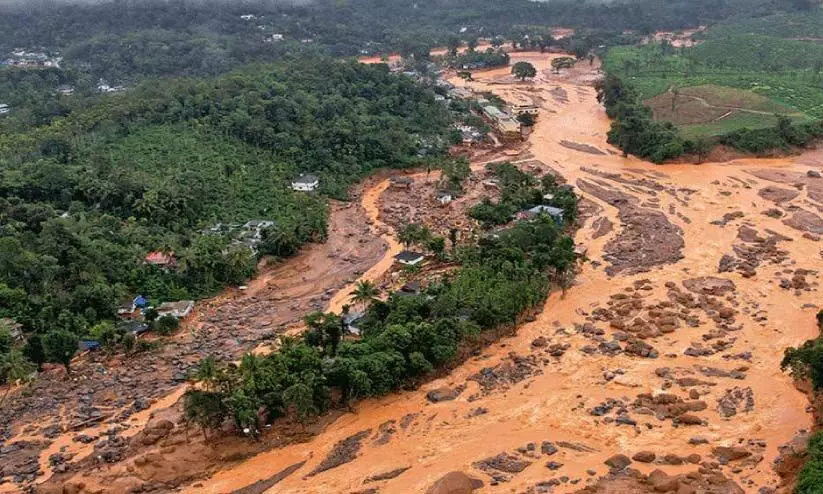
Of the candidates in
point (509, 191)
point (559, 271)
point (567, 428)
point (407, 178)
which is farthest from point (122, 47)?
point (567, 428)

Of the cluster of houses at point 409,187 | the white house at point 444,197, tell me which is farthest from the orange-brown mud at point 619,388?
the cluster of houses at point 409,187

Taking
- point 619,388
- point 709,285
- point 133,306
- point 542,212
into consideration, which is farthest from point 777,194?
point 133,306

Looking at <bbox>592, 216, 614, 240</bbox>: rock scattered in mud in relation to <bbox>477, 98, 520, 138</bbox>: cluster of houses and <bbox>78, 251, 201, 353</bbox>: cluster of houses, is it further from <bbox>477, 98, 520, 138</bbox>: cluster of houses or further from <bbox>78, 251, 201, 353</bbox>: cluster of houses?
<bbox>78, 251, 201, 353</bbox>: cluster of houses

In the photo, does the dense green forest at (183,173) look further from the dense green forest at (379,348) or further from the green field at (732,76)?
the green field at (732,76)

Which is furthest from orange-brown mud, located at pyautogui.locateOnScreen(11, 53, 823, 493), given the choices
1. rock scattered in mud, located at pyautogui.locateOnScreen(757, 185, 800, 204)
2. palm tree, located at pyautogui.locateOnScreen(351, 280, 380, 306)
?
palm tree, located at pyautogui.locateOnScreen(351, 280, 380, 306)

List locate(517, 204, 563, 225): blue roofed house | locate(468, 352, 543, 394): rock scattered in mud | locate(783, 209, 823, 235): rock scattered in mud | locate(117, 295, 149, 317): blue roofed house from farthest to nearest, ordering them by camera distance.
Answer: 1. locate(783, 209, 823, 235): rock scattered in mud
2. locate(517, 204, 563, 225): blue roofed house
3. locate(117, 295, 149, 317): blue roofed house
4. locate(468, 352, 543, 394): rock scattered in mud

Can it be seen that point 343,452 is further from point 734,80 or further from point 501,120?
point 734,80
